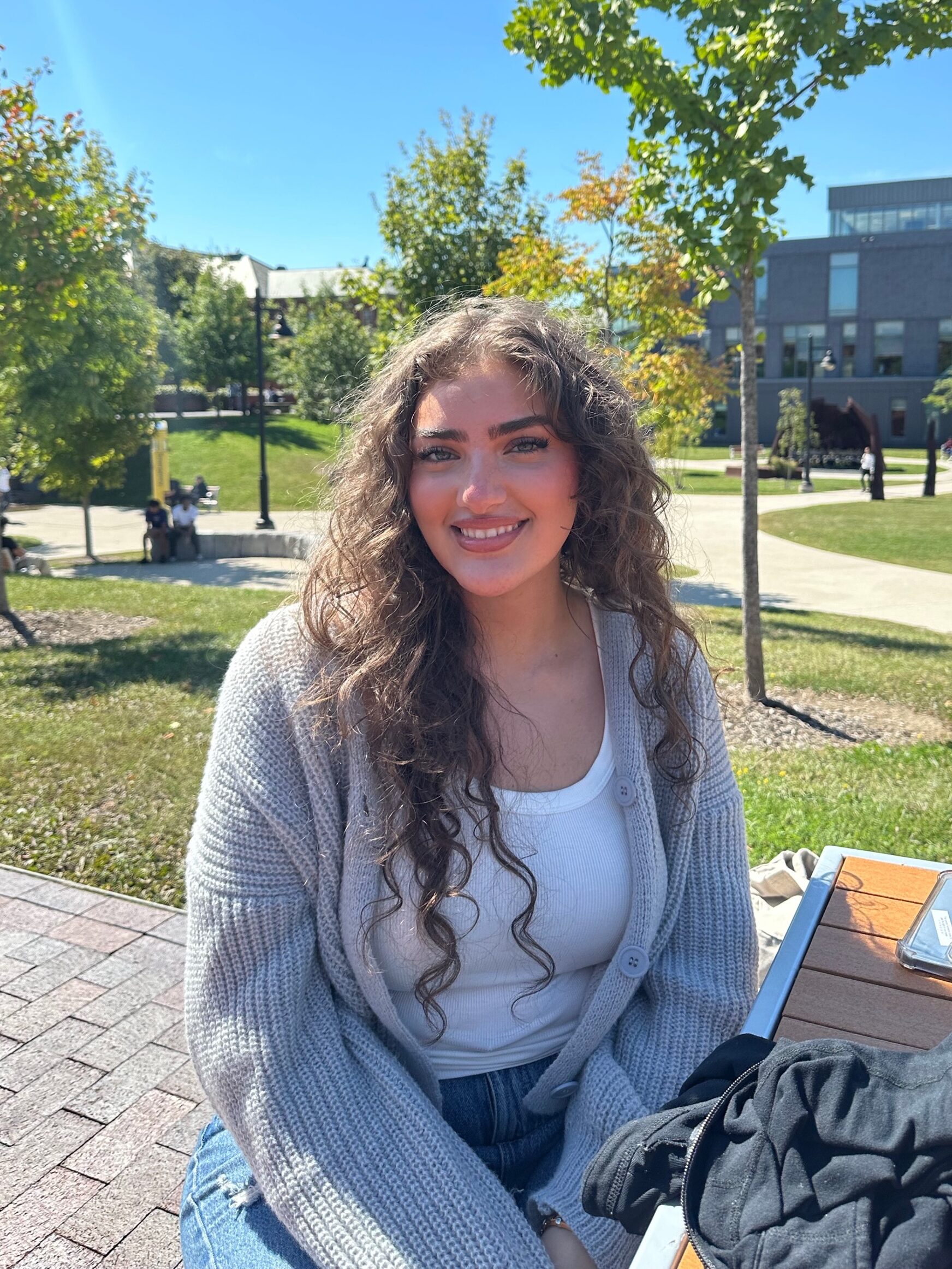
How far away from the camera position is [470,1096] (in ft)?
5.68

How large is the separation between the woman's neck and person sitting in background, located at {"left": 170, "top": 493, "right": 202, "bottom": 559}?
64.5 feet

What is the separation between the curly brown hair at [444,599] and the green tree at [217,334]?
49.1 meters

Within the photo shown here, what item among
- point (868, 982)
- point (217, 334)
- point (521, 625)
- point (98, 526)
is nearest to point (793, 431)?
point (98, 526)

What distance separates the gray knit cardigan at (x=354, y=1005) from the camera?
1488 mm

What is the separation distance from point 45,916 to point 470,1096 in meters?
2.68

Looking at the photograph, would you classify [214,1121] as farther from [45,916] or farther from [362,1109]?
[45,916]

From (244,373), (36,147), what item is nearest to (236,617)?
(36,147)

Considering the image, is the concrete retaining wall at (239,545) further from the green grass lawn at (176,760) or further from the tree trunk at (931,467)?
the tree trunk at (931,467)

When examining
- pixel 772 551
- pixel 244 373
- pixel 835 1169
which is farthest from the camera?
pixel 244 373

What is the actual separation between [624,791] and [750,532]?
5.36m

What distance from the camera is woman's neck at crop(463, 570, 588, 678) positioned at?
6.49 ft

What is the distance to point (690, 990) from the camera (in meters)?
1.80

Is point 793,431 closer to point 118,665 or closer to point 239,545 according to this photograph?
point 239,545

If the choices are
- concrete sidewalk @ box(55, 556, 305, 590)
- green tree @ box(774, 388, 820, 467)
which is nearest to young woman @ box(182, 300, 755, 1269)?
concrete sidewalk @ box(55, 556, 305, 590)
